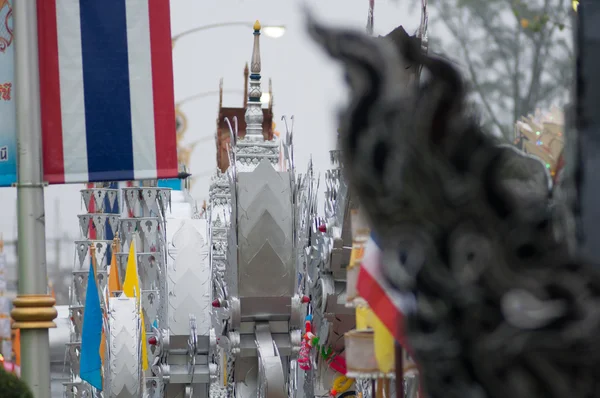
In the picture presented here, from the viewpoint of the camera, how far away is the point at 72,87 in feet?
30.5

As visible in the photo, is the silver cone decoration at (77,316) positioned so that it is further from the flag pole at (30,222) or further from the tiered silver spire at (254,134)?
the flag pole at (30,222)

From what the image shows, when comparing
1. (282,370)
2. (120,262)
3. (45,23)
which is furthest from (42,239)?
(120,262)

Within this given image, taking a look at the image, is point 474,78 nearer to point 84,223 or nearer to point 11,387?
point 11,387

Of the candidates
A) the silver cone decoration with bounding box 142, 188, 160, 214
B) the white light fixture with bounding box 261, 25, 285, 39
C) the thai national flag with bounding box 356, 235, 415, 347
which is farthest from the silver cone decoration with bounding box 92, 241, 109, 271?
the thai national flag with bounding box 356, 235, 415, 347

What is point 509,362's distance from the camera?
4145 millimetres

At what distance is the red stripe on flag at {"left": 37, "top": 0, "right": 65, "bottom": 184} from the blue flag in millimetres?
12142

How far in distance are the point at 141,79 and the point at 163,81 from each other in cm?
17

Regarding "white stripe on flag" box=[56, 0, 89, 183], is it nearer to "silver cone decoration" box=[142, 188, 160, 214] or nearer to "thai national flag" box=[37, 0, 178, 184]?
"thai national flag" box=[37, 0, 178, 184]

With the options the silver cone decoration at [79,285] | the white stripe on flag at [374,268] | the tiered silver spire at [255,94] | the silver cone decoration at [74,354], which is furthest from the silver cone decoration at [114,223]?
the white stripe on flag at [374,268]

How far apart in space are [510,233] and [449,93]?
18.9 inches

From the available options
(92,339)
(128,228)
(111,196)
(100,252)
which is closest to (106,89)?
(92,339)

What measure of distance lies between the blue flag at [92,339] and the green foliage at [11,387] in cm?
1483

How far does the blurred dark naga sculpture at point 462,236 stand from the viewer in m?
4.08

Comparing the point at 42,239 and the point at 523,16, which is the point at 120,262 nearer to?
the point at 42,239
